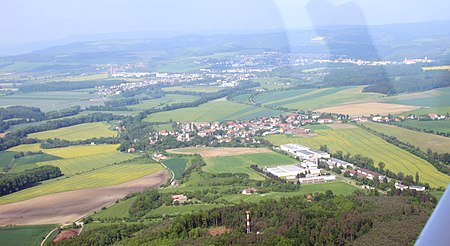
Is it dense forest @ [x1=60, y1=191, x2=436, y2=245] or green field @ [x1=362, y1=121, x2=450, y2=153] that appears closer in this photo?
dense forest @ [x1=60, y1=191, x2=436, y2=245]

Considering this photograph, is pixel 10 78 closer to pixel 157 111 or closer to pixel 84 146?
pixel 157 111

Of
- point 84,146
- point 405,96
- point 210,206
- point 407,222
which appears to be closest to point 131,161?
point 84,146

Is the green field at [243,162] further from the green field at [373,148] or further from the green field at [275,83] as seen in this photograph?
the green field at [275,83]

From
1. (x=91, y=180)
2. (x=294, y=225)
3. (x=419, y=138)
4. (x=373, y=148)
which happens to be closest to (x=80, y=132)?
(x=91, y=180)

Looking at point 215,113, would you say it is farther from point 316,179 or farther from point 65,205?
point 65,205

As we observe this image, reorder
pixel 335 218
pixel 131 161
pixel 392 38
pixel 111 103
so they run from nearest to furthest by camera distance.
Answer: pixel 335 218
pixel 131 161
pixel 111 103
pixel 392 38

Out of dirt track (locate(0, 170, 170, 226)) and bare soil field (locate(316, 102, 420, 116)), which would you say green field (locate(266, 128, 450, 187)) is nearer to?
bare soil field (locate(316, 102, 420, 116))

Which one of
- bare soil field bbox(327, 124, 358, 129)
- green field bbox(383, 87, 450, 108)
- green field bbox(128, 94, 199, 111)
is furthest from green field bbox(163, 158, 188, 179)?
green field bbox(128, 94, 199, 111)
